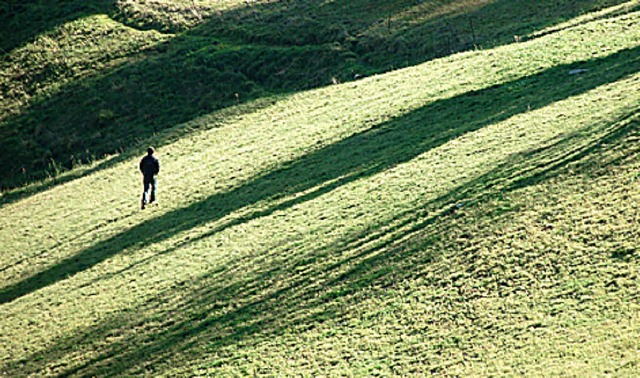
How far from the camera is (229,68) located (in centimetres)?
5909

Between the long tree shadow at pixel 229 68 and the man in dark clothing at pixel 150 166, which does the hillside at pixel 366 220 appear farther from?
the man in dark clothing at pixel 150 166

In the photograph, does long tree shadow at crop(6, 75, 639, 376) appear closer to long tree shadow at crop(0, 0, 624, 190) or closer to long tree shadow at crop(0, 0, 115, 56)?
long tree shadow at crop(0, 0, 624, 190)

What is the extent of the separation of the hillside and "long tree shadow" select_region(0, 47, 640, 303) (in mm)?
132

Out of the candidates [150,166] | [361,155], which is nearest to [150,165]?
[150,166]

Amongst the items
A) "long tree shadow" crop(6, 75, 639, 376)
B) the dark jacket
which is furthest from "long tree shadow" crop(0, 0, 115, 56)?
"long tree shadow" crop(6, 75, 639, 376)

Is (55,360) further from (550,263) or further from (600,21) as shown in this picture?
(600,21)

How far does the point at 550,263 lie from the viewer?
16.9m

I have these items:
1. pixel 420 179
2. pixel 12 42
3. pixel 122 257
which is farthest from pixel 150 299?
pixel 12 42

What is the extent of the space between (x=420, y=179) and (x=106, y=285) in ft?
40.6

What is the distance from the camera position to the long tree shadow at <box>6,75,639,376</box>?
19438mm

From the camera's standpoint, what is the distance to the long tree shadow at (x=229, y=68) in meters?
50.9

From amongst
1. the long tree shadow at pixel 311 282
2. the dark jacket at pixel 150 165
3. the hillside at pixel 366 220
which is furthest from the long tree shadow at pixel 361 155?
the long tree shadow at pixel 311 282

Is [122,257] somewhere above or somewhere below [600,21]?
below

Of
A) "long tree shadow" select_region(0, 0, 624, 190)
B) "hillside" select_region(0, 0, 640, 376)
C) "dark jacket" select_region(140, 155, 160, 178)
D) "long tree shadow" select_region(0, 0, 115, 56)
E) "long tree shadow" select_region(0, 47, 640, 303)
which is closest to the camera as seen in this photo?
"hillside" select_region(0, 0, 640, 376)
